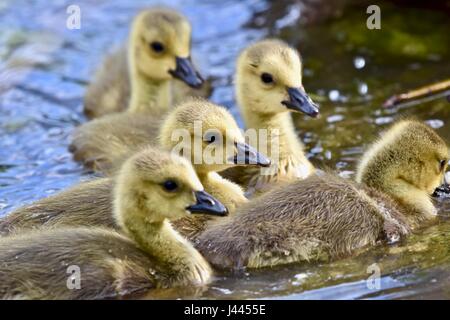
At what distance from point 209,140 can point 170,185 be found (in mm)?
741

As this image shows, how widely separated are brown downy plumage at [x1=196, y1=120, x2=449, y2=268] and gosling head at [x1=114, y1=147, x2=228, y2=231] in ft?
0.95

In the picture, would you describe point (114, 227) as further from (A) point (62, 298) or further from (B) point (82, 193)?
(A) point (62, 298)

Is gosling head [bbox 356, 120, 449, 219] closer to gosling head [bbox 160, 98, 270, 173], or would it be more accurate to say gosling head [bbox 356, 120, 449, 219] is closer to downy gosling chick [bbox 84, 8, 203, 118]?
gosling head [bbox 160, 98, 270, 173]

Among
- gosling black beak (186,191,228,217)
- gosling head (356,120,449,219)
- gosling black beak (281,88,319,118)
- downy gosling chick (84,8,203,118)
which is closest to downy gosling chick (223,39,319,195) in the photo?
gosling black beak (281,88,319,118)

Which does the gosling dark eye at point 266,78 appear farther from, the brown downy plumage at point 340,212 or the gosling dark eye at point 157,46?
the gosling dark eye at point 157,46

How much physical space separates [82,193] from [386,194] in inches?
62.3

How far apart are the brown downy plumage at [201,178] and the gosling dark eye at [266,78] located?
0.62m

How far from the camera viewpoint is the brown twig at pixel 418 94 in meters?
7.02

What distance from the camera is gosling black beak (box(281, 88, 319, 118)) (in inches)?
237

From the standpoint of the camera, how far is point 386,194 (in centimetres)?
554

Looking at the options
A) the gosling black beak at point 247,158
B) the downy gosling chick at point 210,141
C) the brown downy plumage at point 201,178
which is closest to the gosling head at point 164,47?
the downy gosling chick at point 210,141

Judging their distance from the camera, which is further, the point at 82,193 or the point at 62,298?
the point at 82,193

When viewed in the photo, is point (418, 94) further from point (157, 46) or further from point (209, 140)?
point (209, 140)

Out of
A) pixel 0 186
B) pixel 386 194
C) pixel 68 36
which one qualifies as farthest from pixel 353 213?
pixel 68 36
